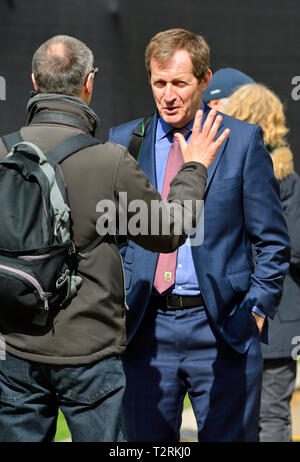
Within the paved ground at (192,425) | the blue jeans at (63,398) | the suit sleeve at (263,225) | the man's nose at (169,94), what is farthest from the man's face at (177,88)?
the paved ground at (192,425)

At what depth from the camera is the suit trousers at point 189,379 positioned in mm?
3229

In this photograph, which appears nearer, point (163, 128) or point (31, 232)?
point (31, 232)

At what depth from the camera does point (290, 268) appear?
4211 millimetres

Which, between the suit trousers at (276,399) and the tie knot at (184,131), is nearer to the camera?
the tie knot at (184,131)

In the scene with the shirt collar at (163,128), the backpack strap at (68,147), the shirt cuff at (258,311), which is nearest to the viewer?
the backpack strap at (68,147)

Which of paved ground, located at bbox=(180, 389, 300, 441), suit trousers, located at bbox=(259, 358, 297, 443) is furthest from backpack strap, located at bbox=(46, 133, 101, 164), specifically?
paved ground, located at bbox=(180, 389, 300, 441)

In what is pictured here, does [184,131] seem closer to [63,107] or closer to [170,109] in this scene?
[170,109]

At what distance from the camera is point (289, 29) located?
5746 mm

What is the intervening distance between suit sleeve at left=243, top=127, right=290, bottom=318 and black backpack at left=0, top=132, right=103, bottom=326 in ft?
3.39

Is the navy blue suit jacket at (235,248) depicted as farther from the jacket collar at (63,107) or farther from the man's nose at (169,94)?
the jacket collar at (63,107)

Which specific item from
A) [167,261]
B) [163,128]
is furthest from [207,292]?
[163,128]

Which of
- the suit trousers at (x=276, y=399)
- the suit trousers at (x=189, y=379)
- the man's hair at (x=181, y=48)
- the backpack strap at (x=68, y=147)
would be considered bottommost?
the suit trousers at (x=276, y=399)

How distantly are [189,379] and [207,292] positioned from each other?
407mm

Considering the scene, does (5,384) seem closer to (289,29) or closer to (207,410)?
(207,410)
